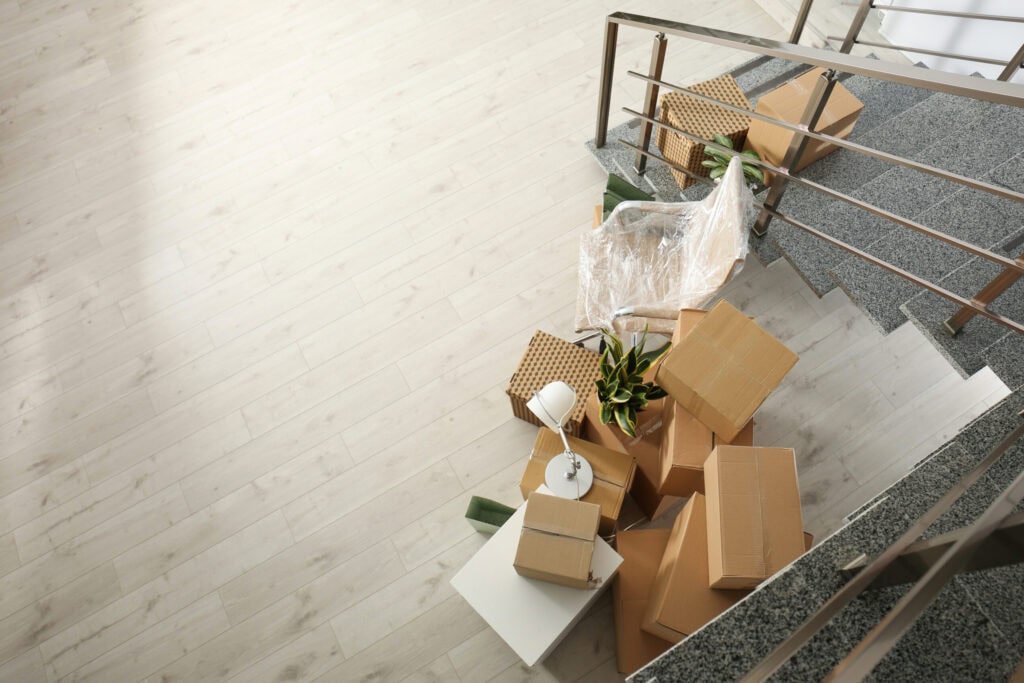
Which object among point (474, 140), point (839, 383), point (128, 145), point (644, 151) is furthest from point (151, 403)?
point (839, 383)

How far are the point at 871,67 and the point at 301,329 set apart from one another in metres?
2.14

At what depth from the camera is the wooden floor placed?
2.37 meters

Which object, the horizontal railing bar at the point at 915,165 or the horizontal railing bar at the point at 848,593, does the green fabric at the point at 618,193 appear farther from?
the horizontal railing bar at the point at 848,593

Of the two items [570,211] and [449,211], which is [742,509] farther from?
[449,211]

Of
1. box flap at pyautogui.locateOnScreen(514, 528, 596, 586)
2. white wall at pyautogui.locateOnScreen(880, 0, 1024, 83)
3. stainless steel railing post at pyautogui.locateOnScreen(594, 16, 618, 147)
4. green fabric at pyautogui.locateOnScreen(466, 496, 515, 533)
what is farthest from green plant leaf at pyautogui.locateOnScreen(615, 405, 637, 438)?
white wall at pyautogui.locateOnScreen(880, 0, 1024, 83)

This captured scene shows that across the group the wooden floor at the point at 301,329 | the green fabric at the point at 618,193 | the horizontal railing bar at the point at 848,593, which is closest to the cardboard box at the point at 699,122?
the green fabric at the point at 618,193

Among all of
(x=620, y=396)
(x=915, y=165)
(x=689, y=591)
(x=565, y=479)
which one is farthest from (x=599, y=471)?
(x=915, y=165)

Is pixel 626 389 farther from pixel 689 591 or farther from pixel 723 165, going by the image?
pixel 723 165

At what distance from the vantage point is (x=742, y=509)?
1.76 metres

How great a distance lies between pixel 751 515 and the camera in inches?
68.7

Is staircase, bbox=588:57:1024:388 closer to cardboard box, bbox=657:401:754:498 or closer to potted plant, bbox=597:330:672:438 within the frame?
cardboard box, bbox=657:401:754:498

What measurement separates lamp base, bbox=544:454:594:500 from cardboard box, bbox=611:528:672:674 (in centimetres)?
19

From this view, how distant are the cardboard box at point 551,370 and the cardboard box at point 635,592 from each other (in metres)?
0.44

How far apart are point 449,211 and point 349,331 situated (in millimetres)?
678
